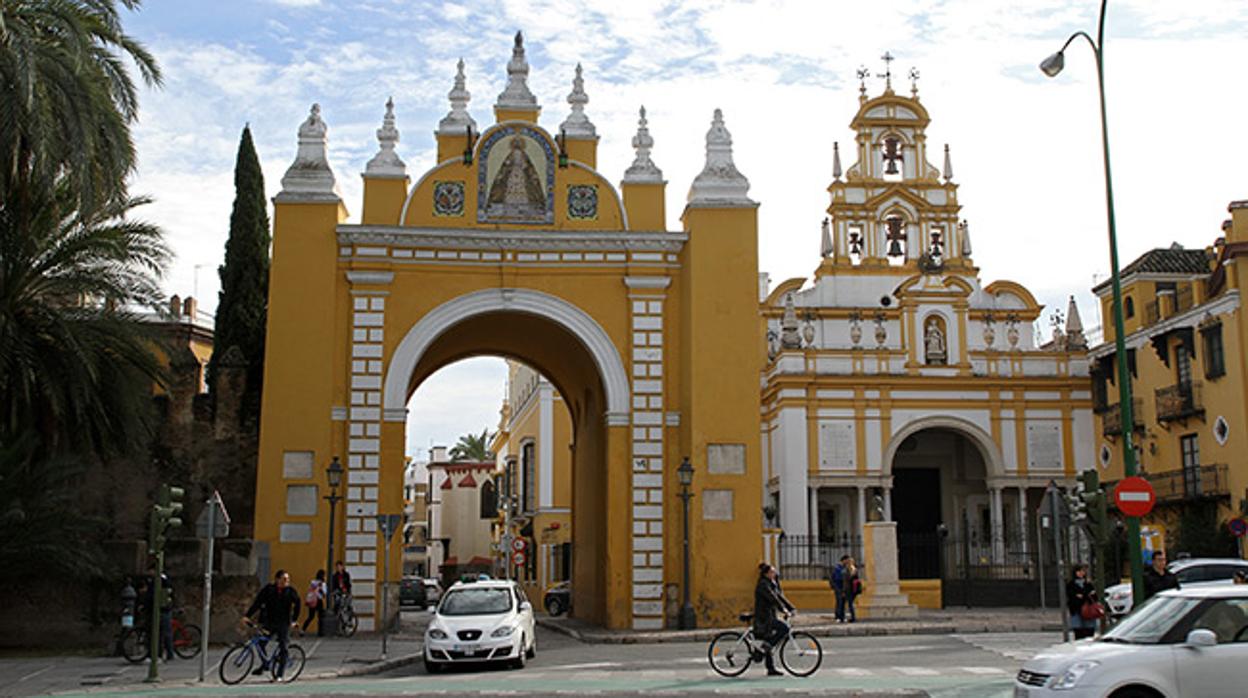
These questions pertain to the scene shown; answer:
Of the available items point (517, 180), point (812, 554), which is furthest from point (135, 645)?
point (812, 554)

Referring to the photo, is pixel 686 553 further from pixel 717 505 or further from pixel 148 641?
pixel 148 641

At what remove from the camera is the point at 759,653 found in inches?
680

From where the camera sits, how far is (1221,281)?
123 feet

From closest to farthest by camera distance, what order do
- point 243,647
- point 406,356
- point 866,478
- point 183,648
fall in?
point 243,647
point 183,648
point 406,356
point 866,478

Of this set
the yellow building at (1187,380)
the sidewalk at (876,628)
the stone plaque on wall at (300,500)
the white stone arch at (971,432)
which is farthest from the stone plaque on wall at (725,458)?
the white stone arch at (971,432)

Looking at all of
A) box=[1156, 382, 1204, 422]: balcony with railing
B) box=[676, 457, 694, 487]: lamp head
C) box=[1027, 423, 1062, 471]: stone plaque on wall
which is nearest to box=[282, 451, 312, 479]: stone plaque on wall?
box=[676, 457, 694, 487]: lamp head

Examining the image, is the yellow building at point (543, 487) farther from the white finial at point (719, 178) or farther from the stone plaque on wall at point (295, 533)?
the stone plaque on wall at point (295, 533)

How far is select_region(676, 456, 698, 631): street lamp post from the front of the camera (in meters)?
26.4

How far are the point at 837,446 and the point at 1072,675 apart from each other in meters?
34.6

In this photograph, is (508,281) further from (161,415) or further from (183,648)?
(183,648)

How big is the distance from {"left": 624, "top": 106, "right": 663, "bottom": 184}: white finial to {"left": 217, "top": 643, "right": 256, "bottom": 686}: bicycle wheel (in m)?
14.2

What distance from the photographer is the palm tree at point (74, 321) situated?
2312cm

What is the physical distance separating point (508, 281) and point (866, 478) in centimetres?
2099

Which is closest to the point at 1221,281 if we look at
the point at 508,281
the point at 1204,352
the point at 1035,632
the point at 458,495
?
the point at 1204,352
